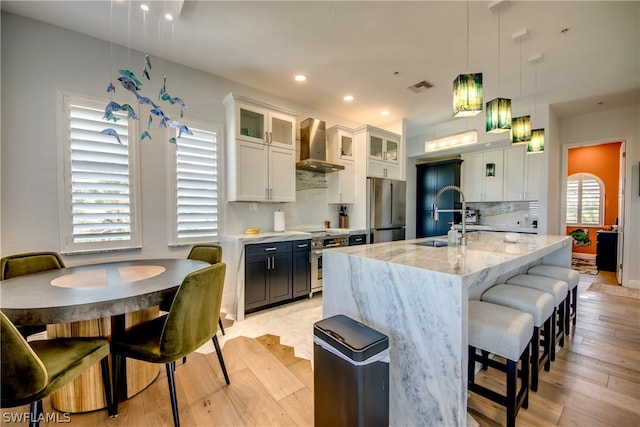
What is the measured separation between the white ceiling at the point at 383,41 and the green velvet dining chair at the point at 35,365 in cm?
253

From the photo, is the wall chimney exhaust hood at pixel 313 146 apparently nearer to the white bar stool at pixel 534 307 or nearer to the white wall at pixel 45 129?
the white wall at pixel 45 129

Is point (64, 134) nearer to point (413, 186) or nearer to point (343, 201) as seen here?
point (343, 201)

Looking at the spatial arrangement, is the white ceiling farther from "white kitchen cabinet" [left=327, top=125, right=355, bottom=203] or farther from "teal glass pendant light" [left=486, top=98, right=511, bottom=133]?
"teal glass pendant light" [left=486, top=98, right=511, bottom=133]

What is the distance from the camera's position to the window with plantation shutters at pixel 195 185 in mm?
3225

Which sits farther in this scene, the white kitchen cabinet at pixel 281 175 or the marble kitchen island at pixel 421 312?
the white kitchen cabinet at pixel 281 175

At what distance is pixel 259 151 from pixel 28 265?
243 cm

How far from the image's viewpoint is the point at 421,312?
1.43 metres

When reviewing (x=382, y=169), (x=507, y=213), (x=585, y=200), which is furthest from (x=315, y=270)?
(x=585, y=200)

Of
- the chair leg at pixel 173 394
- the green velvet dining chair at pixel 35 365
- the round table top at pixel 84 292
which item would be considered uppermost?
the round table top at pixel 84 292

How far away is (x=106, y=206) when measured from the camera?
9.05 ft

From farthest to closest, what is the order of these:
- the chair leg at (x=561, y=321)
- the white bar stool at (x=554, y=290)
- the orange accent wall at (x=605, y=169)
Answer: the orange accent wall at (x=605, y=169), the chair leg at (x=561, y=321), the white bar stool at (x=554, y=290)

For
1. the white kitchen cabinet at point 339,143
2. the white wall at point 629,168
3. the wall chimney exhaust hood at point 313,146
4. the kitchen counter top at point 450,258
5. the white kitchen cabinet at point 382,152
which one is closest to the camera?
the kitchen counter top at point 450,258

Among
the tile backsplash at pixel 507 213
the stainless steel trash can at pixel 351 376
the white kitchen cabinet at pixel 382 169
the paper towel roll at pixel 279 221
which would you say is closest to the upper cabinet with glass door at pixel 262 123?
the paper towel roll at pixel 279 221

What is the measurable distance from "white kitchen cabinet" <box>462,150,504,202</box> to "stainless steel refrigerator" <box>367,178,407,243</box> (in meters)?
1.63
